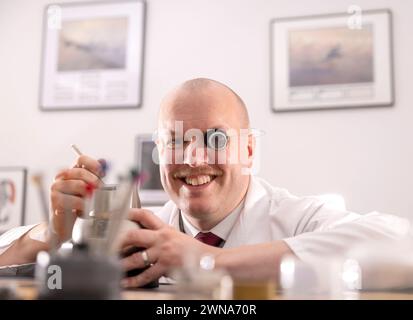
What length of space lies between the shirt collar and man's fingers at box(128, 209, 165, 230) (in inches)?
14.5

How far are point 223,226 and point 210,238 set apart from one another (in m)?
0.04

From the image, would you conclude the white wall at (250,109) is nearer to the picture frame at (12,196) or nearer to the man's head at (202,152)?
the picture frame at (12,196)

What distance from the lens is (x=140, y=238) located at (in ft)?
1.90

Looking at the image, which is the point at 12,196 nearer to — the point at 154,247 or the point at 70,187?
the point at 70,187

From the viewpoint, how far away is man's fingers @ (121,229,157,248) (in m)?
0.57

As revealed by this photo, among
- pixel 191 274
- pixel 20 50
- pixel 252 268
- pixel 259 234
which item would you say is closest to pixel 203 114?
pixel 259 234

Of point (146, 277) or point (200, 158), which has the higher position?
point (200, 158)

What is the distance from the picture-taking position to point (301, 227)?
0.96m

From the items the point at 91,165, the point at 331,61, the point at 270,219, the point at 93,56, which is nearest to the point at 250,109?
the point at 331,61

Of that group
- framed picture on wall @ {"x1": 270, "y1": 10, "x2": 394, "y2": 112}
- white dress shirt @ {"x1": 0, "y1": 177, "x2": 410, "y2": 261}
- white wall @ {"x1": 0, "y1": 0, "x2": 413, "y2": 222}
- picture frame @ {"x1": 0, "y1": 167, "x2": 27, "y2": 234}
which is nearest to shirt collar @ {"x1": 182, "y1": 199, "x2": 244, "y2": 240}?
white dress shirt @ {"x1": 0, "y1": 177, "x2": 410, "y2": 261}

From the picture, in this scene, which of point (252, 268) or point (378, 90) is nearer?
point (252, 268)

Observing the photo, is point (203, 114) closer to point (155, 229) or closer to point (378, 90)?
point (155, 229)

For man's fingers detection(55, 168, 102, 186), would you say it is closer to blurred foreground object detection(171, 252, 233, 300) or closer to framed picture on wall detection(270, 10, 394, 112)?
blurred foreground object detection(171, 252, 233, 300)

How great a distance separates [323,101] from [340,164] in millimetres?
196
